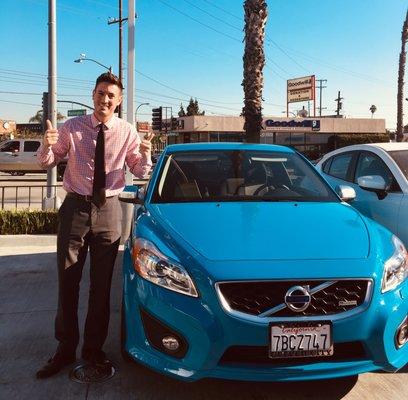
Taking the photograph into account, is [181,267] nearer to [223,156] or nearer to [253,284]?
[253,284]

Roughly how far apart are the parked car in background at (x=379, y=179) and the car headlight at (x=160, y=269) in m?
2.60

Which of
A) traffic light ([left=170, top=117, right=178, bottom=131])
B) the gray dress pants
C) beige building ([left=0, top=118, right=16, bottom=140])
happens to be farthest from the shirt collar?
beige building ([left=0, top=118, right=16, bottom=140])

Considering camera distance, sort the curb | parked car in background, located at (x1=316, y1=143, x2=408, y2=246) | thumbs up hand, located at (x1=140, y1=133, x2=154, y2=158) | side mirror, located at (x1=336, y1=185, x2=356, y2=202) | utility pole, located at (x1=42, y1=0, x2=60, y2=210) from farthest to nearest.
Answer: utility pole, located at (x1=42, y1=0, x2=60, y2=210) → the curb → parked car in background, located at (x1=316, y1=143, x2=408, y2=246) → side mirror, located at (x1=336, y1=185, x2=356, y2=202) → thumbs up hand, located at (x1=140, y1=133, x2=154, y2=158)

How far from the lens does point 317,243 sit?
9.21 feet

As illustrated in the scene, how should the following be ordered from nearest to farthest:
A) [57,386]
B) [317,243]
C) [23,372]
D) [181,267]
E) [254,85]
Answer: [181,267]
[317,243]
[57,386]
[23,372]
[254,85]

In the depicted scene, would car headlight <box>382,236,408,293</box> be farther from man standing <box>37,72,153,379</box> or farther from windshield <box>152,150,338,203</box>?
man standing <box>37,72,153,379</box>

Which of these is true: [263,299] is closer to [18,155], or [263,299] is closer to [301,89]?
[18,155]

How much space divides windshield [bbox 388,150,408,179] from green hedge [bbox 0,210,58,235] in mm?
5263

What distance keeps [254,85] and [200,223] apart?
951 cm

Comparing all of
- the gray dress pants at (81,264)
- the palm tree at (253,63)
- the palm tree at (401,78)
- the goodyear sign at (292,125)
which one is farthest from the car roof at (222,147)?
the goodyear sign at (292,125)

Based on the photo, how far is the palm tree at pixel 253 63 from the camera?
11.7 meters

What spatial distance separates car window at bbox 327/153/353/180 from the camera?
5.96 metres

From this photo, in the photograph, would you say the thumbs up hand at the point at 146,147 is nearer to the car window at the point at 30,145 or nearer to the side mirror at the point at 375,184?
the side mirror at the point at 375,184

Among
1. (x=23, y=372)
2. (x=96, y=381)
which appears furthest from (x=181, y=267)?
(x=23, y=372)
